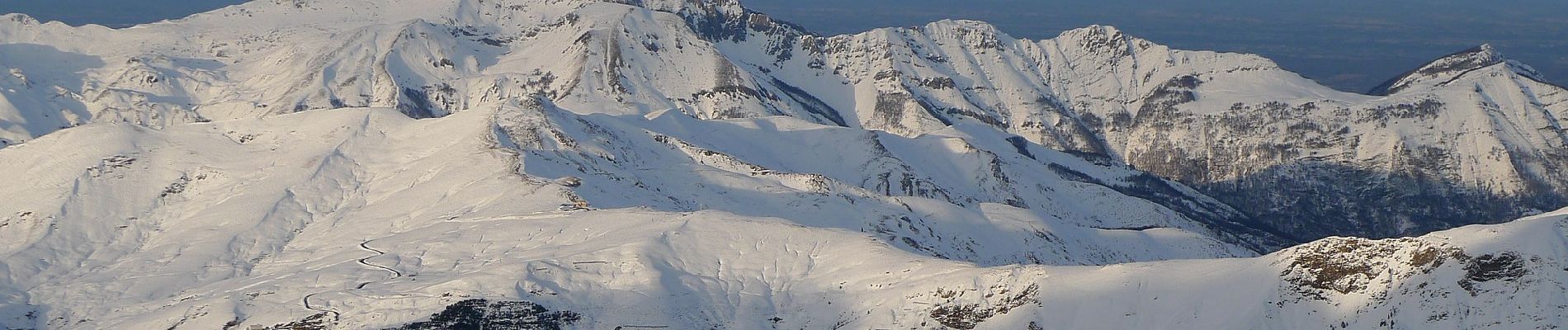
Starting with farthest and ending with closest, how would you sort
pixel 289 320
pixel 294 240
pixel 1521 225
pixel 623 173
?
1. pixel 623 173
2. pixel 294 240
3. pixel 289 320
4. pixel 1521 225

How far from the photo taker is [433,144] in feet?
562

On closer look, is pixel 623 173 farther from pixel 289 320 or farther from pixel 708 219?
pixel 289 320

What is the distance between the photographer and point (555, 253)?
112000mm

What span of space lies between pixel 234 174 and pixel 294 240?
2569 centimetres

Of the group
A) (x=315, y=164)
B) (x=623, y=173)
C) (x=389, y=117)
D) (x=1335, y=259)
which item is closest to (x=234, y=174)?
(x=315, y=164)

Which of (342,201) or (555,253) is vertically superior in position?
(555,253)

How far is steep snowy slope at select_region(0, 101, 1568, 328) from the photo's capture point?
8650 centimetres

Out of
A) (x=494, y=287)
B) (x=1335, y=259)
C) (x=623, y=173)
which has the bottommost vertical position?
(x=623, y=173)

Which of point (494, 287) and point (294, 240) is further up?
point (494, 287)

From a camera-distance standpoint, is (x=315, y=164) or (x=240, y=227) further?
(x=315, y=164)

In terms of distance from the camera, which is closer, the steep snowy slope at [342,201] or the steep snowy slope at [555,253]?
the steep snowy slope at [555,253]

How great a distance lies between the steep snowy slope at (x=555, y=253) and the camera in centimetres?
8650

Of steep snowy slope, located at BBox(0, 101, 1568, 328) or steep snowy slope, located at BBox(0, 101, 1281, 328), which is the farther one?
steep snowy slope, located at BBox(0, 101, 1281, 328)

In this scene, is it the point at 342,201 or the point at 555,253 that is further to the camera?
the point at 342,201
